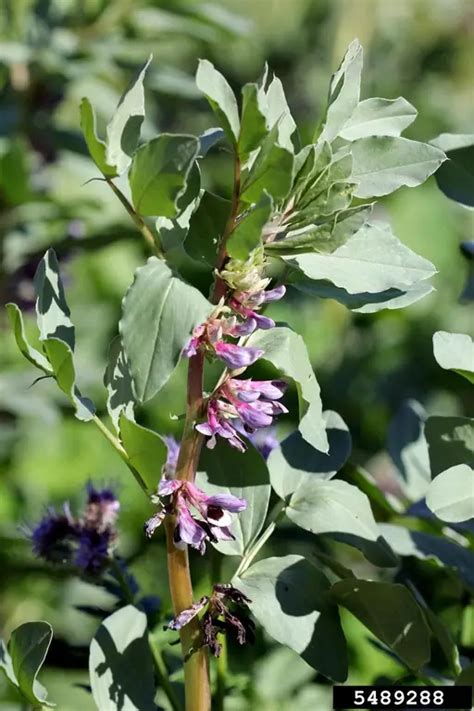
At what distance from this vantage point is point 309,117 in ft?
10.3

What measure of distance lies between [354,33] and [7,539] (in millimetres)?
2271

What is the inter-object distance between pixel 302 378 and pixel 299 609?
0.59ft

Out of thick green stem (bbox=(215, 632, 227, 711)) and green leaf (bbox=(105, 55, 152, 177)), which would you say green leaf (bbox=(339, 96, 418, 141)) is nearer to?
green leaf (bbox=(105, 55, 152, 177))

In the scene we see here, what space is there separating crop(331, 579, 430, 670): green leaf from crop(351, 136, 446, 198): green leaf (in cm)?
25

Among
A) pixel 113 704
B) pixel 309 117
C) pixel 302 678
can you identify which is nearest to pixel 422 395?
pixel 309 117

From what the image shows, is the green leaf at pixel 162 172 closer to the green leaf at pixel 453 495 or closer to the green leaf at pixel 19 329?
the green leaf at pixel 19 329

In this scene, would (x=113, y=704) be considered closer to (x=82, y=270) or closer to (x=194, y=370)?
A: (x=194, y=370)

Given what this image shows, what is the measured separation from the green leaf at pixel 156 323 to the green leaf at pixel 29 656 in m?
0.19

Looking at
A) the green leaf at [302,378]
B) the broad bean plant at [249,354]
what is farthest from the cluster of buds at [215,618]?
the green leaf at [302,378]

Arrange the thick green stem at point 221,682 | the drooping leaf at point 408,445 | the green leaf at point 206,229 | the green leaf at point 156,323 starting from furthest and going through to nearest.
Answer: the drooping leaf at point 408,445 → the thick green stem at point 221,682 → the green leaf at point 206,229 → the green leaf at point 156,323

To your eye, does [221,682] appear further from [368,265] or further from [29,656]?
[368,265]

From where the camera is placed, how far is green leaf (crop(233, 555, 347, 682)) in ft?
2.20

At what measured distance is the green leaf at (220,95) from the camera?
21.9 inches

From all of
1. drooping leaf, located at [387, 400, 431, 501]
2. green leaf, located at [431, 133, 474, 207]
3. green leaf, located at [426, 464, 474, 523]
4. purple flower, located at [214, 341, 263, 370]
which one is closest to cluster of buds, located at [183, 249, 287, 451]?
purple flower, located at [214, 341, 263, 370]
